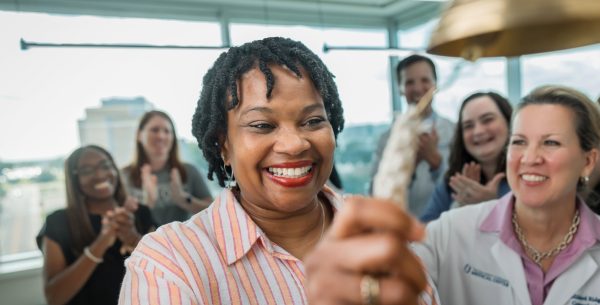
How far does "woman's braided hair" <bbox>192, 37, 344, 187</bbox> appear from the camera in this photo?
3.16ft

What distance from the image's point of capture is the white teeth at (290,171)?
0.92 metres

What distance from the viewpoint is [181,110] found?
343cm

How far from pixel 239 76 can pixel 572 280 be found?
1.08 meters

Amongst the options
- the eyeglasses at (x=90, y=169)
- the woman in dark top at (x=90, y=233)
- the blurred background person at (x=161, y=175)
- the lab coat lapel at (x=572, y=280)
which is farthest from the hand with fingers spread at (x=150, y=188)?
the lab coat lapel at (x=572, y=280)

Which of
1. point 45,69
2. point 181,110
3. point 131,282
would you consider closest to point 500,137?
point 131,282

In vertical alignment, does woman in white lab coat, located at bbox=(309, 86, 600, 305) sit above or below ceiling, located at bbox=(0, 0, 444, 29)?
below

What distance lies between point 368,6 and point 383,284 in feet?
12.7

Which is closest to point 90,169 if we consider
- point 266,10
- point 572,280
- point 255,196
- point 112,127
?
point 112,127

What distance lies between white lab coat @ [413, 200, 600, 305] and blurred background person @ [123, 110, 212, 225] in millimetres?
1524

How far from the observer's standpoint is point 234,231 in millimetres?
949

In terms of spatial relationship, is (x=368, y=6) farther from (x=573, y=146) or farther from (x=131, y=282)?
(x=131, y=282)

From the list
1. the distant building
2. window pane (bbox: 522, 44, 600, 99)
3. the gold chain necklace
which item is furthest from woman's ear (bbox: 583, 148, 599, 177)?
window pane (bbox: 522, 44, 600, 99)

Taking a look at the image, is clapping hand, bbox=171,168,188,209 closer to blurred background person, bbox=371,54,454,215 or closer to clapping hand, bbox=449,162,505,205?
blurred background person, bbox=371,54,454,215

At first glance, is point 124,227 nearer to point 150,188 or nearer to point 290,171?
point 150,188
